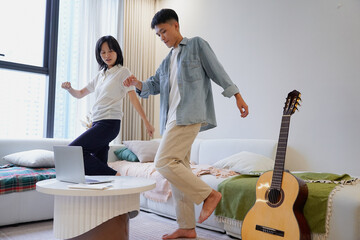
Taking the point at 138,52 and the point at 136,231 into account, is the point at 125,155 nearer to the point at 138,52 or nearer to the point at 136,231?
the point at 136,231

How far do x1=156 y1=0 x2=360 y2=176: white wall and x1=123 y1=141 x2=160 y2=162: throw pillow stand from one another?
666 mm

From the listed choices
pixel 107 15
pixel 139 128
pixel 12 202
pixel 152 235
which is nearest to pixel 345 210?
pixel 152 235

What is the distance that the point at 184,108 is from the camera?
6.21ft

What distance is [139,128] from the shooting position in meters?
4.30

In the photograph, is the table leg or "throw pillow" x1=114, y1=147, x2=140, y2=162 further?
"throw pillow" x1=114, y1=147, x2=140, y2=162

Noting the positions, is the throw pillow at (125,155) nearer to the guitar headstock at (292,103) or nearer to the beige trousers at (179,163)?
the beige trousers at (179,163)

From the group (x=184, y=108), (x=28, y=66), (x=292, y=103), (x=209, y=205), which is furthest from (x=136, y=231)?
(x=28, y=66)

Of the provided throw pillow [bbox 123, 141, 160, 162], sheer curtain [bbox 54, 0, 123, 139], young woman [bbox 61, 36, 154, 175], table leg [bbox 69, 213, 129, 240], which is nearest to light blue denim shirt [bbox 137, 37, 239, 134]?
young woman [bbox 61, 36, 154, 175]

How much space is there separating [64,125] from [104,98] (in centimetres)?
164

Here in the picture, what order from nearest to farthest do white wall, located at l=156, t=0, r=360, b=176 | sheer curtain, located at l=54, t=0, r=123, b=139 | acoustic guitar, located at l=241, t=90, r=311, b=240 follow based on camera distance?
acoustic guitar, located at l=241, t=90, r=311, b=240, white wall, located at l=156, t=0, r=360, b=176, sheer curtain, located at l=54, t=0, r=123, b=139

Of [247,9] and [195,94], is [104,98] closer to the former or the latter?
[195,94]

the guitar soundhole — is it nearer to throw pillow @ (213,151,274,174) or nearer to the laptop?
throw pillow @ (213,151,274,174)

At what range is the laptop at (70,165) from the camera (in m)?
1.63

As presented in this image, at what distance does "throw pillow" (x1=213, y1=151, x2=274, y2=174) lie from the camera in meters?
2.45
